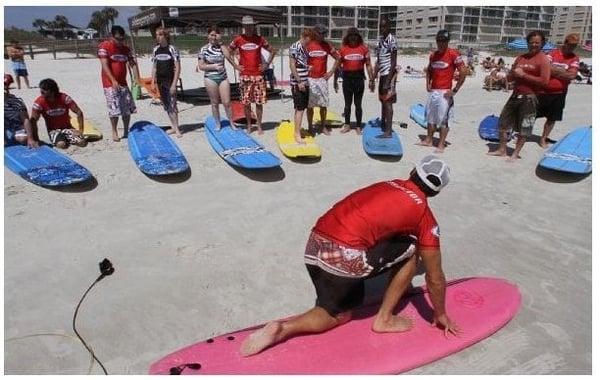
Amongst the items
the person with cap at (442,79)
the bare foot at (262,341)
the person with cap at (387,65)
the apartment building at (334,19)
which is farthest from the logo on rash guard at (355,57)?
the apartment building at (334,19)

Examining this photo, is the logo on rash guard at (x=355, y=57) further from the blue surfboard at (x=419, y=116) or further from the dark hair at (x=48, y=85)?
the dark hair at (x=48, y=85)

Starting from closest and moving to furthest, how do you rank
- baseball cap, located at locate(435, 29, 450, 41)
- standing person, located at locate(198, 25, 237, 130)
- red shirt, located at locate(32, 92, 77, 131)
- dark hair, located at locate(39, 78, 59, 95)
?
1. baseball cap, located at locate(435, 29, 450, 41)
2. dark hair, located at locate(39, 78, 59, 95)
3. red shirt, located at locate(32, 92, 77, 131)
4. standing person, located at locate(198, 25, 237, 130)

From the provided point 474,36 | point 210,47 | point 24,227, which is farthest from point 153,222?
point 474,36

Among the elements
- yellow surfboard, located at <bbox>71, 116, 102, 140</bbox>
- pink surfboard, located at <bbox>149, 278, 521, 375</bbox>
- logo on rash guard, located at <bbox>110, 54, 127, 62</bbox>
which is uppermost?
logo on rash guard, located at <bbox>110, 54, 127, 62</bbox>

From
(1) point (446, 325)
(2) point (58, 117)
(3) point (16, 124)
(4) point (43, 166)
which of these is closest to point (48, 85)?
(2) point (58, 117)

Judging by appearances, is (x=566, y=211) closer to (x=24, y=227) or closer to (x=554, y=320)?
(x=554, y=320)

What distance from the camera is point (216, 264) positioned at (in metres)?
3.90

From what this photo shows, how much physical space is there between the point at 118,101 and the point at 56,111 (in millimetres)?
942

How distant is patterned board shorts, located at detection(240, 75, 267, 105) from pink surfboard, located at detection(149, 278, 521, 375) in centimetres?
478

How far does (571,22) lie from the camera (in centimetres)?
7425

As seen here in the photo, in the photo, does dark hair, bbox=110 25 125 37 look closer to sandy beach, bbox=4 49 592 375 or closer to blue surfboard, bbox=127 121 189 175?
blue surfboard, bbox=127 121 189 175

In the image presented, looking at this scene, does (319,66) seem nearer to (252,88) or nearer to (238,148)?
(252,88)

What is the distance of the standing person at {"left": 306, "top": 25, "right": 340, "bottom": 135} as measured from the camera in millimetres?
6727

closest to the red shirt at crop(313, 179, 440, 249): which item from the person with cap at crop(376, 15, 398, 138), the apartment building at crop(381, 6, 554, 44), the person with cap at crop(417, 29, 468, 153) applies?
the person with cap at crop(417, 29, 468, 153)
